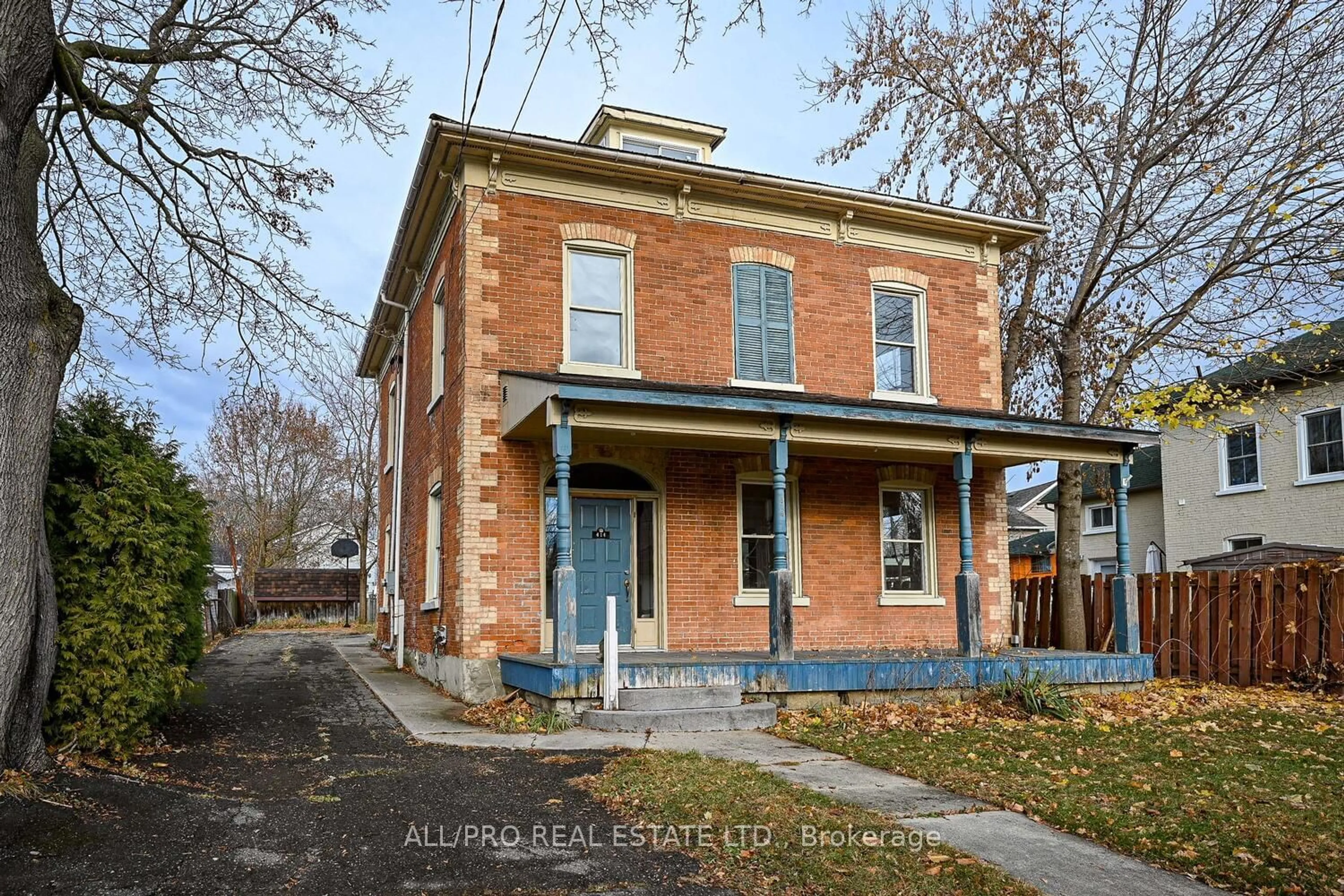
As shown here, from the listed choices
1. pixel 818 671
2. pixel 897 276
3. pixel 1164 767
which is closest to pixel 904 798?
pixel 1164 767

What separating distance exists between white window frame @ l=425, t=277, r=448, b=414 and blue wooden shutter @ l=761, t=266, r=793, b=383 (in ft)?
14.6

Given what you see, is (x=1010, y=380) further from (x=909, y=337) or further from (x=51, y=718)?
(x=51, y=718)

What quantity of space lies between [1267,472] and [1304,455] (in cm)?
106

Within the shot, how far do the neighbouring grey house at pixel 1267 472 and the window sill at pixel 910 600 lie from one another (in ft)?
23.8

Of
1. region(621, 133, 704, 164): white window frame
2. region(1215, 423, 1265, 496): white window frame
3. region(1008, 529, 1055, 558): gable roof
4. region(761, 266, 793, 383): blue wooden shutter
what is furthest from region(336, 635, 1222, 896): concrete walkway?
region(1008, 529, 1055, 558): gable roof

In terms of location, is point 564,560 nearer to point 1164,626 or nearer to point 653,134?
point 653,134

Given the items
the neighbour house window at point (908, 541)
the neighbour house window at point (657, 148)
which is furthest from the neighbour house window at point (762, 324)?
the neighbour house window at point (657, 148)

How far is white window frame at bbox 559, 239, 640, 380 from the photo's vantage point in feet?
41.7

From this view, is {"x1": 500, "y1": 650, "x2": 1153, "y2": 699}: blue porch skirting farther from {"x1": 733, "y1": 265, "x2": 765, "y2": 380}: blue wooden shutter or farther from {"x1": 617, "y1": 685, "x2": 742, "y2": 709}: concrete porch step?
{"x1": 733, "y1": 265, "x2": 765, "y2": 380}: blue wooden shutter

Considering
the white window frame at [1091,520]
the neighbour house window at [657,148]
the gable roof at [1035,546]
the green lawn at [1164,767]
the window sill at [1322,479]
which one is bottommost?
the green lawn at [1164,767]

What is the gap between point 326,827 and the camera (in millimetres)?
6047

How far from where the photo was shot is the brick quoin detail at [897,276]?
1462 cm

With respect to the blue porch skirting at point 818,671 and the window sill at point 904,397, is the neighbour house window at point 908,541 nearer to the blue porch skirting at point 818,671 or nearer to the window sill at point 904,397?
the window sill at point 904,397

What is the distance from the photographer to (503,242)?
12.5 meters
